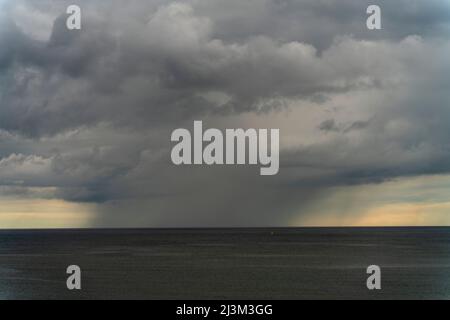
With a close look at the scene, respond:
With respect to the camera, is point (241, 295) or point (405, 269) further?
point (405, 269)

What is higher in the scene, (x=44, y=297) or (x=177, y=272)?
(x=177, y=272)

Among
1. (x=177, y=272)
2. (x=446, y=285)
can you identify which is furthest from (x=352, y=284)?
(x=177, y=272)

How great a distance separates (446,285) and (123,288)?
4419cm

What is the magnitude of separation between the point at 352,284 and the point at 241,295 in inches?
882
